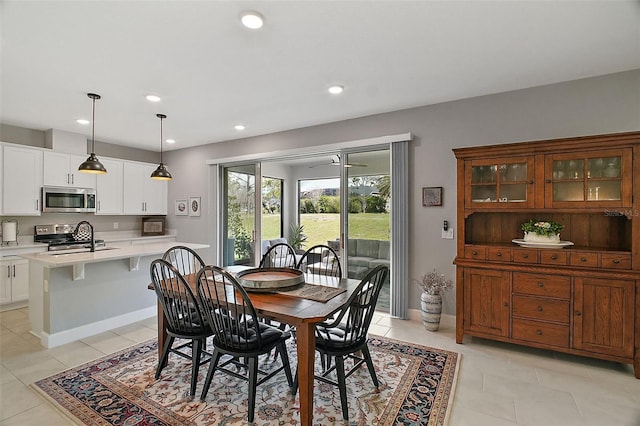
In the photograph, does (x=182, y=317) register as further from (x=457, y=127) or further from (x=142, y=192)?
(x=142, y=192)

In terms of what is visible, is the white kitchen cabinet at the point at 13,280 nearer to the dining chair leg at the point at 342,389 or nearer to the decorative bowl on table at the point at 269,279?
the decorative bowl on table at the point at 269,279

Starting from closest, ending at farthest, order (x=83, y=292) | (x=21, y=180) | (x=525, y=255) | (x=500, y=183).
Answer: (x=525, y=255) < (x=500, y=183) < (x=83, y=292) < (x=21, y=180)

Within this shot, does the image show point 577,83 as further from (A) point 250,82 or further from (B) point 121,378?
(B) point 121,378

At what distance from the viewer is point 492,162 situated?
3.14 m

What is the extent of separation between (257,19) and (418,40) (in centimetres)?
121

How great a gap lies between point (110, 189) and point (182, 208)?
48.7 inches


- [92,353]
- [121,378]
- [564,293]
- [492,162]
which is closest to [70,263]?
[92,353]

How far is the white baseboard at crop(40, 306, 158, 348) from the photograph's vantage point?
3.21 meters

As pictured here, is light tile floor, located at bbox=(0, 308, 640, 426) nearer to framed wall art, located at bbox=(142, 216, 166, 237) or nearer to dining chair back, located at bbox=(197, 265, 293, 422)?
dining chair back, located at bbox=(197, 265, 293, 422)

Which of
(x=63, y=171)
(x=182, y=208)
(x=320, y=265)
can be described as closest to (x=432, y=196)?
(x=320, y=265)

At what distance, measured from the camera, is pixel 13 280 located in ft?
14.4

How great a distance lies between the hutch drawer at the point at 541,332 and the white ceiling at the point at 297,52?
7.70ft

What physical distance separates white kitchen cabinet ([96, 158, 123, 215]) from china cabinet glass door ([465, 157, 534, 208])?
5754 millimetres

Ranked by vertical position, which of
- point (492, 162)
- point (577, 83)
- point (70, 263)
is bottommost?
point (70, 263)
